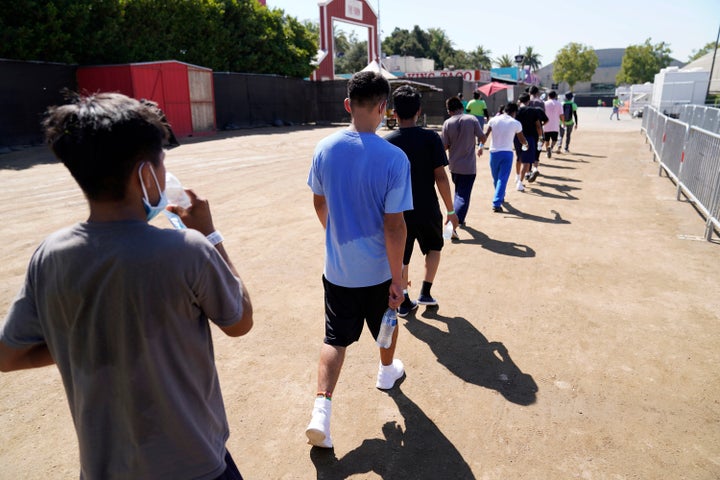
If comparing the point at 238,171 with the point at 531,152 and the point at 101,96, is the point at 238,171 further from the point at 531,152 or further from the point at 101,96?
the point at 101,96

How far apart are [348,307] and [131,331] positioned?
166 cm

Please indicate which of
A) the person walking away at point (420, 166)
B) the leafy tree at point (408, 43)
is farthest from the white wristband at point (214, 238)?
the leafy tree at point (408, 43)

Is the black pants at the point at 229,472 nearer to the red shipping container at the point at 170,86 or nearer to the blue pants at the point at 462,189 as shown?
the blue pants at the point at 462,189

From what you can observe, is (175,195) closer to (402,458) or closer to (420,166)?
(402,458)

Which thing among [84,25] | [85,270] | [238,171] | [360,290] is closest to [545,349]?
[360,290]

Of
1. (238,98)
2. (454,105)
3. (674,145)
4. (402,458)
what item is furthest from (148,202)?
(238,98)

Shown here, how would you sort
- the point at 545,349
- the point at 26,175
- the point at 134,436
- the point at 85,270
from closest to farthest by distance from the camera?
the point at 85,270
the point at 134,436
the point at 545,349
the point at 26,175

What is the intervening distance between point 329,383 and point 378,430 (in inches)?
19.2

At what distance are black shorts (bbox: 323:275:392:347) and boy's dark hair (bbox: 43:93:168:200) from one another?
172 centimetres

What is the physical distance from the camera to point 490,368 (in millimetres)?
3809

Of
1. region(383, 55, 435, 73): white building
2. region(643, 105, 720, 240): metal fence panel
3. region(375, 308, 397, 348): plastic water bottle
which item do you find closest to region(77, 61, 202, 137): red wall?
region(643, 105, 720, 240): metal fence panel

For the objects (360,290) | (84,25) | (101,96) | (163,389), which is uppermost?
(84,25)

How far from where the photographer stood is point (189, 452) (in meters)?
1.51

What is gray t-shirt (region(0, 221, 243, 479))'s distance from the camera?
1.34 m
